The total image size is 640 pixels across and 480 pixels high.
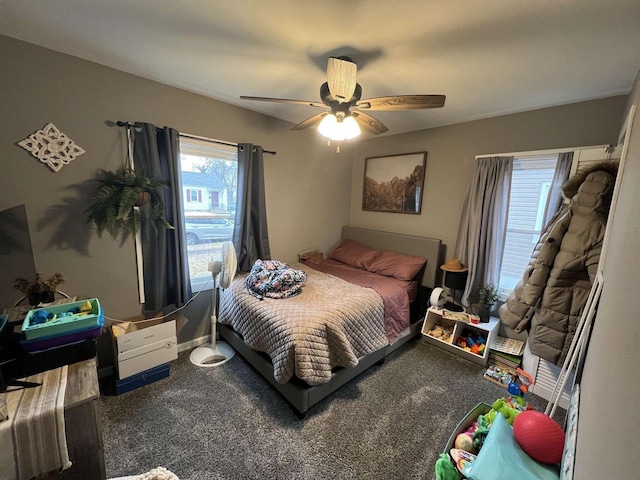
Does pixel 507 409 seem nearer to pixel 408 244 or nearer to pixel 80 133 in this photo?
pixel 408 244

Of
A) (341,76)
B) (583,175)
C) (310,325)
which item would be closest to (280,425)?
(310,325)

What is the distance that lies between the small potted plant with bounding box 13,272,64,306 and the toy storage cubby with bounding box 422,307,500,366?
10.4 ft

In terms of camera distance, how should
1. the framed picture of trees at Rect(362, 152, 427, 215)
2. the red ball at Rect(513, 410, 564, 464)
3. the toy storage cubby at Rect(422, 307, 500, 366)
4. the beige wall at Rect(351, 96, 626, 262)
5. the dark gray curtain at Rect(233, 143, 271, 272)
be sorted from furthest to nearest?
the framed picture of trees at Rect(362, 152, 427, 215)
the dark gray curtain at Rect(233, 143, 271, 272)
the toy storage cubby at Rect(422, 307, 500, 366)
the beige wall at Rect(351, 96, 626, 262)
the red ball at Rect(513, 410, 564, 464)

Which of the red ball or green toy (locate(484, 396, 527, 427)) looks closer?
the red ball

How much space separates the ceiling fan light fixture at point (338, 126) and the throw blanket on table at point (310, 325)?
1.35m

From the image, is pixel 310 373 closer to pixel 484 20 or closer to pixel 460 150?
pixel 484 20

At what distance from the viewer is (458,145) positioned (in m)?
2.87

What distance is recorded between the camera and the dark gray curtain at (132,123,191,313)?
211cm

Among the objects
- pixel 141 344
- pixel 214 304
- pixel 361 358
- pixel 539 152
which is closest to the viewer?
pixel 141 344

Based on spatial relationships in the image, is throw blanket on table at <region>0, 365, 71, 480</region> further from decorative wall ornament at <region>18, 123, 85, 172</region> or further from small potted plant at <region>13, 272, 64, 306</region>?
decorative wall ornament at <region>18, 123, 85, 172</region>

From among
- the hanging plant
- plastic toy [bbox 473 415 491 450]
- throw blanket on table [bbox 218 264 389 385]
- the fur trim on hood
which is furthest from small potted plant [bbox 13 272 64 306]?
the fur trim on hood

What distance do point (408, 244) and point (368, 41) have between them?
2310 millimetres

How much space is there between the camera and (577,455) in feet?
3.10

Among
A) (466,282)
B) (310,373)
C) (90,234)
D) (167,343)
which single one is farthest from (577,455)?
(90,234)
